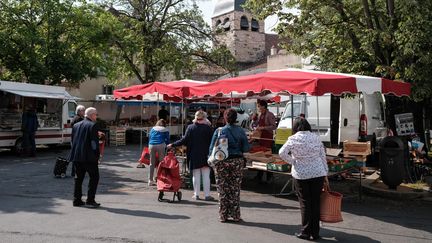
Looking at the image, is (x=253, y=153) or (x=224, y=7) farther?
(x=224, y=7)

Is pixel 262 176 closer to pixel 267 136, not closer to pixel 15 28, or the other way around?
pixel 267 136

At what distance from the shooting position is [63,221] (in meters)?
6.96

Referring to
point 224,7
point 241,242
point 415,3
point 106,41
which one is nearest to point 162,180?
point 241,242

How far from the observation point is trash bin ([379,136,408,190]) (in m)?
9.48

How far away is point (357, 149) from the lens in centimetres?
1114

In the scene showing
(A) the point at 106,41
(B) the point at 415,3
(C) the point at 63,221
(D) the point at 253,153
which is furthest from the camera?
(A) the point at 106,41

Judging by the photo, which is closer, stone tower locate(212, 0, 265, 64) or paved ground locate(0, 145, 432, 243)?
paved ground locate(0, 145, 432, 243)

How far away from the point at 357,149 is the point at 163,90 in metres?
5.00

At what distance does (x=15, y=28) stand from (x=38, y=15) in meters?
1.39

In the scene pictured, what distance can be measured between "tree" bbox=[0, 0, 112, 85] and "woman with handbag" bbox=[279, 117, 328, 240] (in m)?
16.4

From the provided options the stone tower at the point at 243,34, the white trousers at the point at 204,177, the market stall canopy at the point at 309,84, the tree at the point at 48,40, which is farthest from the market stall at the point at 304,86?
the stone tower at the point at 243,34

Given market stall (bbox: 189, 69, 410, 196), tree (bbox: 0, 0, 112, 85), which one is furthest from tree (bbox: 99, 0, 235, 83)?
market stall (bbox: 189, 69, 410, 196)

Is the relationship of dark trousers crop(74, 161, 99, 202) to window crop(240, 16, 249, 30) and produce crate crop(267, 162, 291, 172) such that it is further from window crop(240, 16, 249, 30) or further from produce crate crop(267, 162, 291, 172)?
window crop(240, 16, 249, 30)

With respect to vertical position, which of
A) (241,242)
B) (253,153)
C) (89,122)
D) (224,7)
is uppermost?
(224,7)
